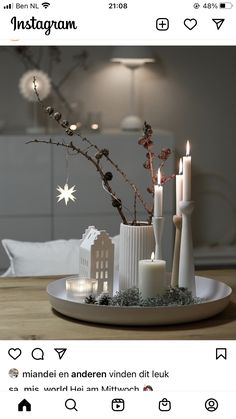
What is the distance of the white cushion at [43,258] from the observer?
1.88 metres

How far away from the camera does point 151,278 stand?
1208 mm

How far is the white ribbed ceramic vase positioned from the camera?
1272 millimetres

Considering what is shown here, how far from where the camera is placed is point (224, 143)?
11.9 feet
